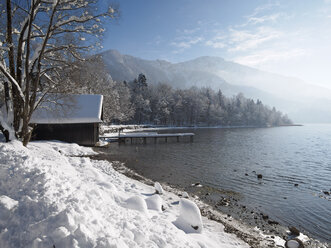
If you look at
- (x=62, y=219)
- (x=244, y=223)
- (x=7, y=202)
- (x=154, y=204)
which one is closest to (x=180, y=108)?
(x=244, y=223)

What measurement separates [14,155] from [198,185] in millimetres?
9705

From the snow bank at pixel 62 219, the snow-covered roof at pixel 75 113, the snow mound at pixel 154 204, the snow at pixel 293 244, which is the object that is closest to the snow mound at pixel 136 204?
the snow bank at pixel 62 219

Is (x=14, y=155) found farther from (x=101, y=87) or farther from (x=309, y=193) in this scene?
(x=101, y=87)

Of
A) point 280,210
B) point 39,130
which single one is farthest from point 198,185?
point 39,130

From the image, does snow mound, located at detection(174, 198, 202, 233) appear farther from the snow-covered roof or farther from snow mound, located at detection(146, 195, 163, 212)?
the snow-covered roof

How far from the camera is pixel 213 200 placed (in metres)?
10.2

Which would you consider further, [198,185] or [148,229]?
[198,185]

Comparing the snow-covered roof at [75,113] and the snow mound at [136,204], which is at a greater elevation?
the snow-covered roof at [75,113]

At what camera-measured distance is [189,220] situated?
628 cm

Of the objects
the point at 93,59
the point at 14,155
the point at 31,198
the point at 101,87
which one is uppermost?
the point at 101,87

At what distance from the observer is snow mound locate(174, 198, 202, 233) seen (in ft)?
20.0

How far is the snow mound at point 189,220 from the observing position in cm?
611

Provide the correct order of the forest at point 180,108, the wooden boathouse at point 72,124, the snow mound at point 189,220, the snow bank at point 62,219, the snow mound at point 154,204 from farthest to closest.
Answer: the forest at point 180,108 → the wooden boathouse at point 72,124 → the snow mound at point 154,204 → the snow mound at point 189,220 → the snow bank at point 62,219

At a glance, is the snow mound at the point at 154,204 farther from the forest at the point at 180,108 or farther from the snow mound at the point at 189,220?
the forest at the point at 180,108
